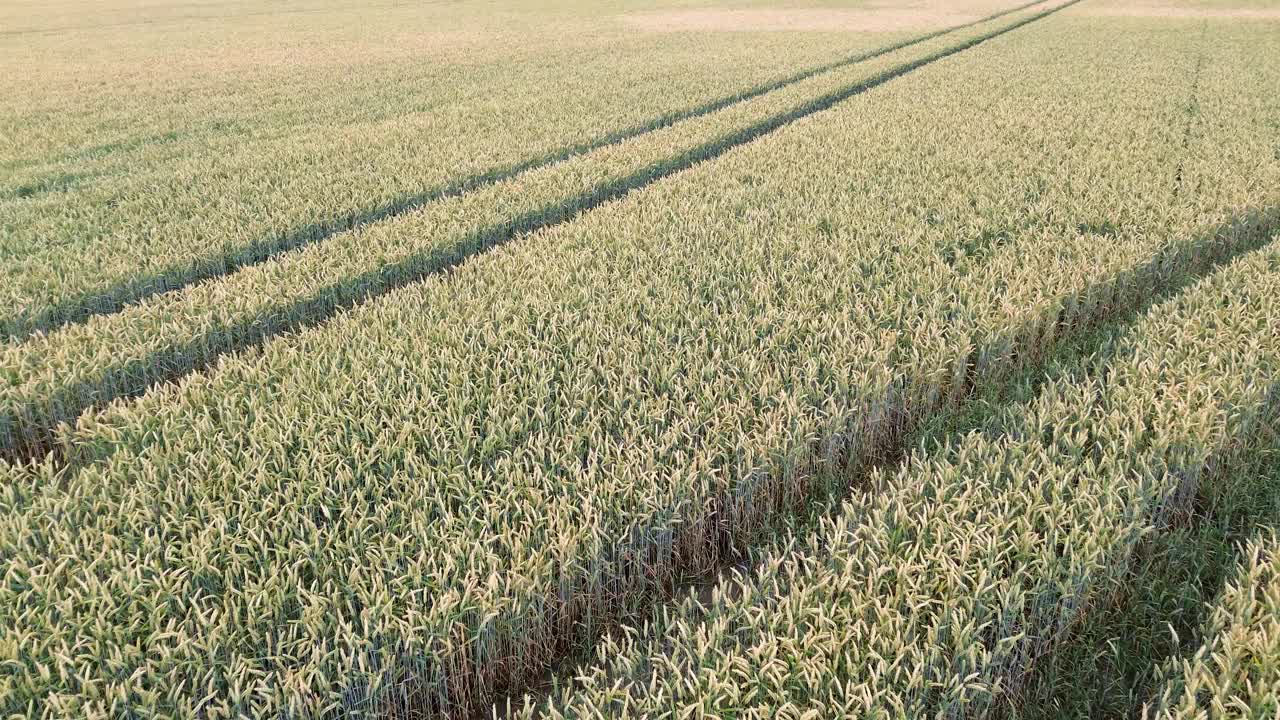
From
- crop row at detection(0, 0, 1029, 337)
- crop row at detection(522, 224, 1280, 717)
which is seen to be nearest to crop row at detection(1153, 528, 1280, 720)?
crop row at detection(522, 224, 1280, 717)

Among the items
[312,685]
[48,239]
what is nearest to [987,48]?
[48,239]

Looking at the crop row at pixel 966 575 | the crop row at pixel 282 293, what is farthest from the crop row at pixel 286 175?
the crop row at pixel 966 575

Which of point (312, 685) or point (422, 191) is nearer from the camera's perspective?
point (312, 685)

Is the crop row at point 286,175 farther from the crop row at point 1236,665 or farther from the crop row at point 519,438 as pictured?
the crop row at point 1236,665

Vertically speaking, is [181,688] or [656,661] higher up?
[181,688]

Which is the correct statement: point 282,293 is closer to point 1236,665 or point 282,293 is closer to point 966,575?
point 966,575

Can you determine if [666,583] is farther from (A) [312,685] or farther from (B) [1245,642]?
(B) [1245,642]

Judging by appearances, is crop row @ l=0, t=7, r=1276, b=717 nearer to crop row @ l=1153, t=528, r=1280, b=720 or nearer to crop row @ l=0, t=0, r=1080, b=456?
crop row @ l=0, t=0, r=1080, b=456
